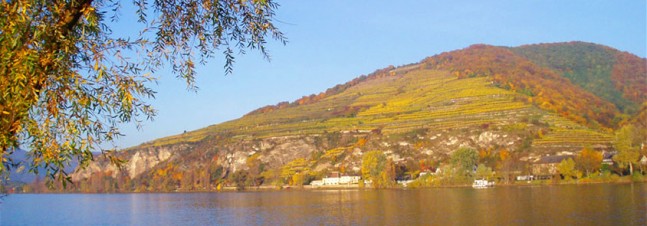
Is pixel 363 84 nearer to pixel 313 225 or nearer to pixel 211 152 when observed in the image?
pixel 211 152

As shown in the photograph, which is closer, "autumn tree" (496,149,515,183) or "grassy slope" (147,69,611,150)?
"autumn tree" (496,149,515,183)

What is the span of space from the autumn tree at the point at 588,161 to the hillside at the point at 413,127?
212 inches

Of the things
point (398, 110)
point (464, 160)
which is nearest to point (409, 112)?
point (398, 110)

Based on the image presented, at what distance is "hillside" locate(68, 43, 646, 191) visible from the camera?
8281cm

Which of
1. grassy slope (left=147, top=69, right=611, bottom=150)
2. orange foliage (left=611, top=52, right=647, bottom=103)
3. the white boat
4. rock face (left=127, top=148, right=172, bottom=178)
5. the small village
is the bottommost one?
the white boat

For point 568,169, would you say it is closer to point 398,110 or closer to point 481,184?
point 481,184

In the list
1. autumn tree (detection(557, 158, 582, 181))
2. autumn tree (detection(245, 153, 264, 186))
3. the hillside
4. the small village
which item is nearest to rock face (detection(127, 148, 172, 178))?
the hillside

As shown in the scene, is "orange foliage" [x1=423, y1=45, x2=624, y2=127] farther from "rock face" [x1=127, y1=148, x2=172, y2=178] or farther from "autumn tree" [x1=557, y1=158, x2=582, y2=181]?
"rock face" [x1=127, y1=148, x2=172, y2=178]

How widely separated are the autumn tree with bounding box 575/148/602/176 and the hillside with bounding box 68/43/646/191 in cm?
540

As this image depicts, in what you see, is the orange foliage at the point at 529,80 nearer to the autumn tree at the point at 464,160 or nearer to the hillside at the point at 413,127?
the hillside at the point at 413,127

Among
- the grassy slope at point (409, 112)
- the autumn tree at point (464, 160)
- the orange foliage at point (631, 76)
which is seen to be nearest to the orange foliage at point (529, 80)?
the grassy slope at point (409, 112)

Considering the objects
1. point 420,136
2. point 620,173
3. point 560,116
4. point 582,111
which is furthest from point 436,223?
point 582,111

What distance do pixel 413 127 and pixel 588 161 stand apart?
106 ft

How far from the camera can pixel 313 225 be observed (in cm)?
3428
